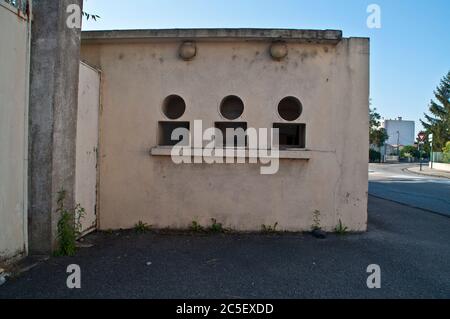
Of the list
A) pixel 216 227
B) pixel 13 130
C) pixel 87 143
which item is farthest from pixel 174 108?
pixel 13 130

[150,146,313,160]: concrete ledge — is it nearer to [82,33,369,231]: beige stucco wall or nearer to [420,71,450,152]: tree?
[82,33,369,231]: beige stucco wall

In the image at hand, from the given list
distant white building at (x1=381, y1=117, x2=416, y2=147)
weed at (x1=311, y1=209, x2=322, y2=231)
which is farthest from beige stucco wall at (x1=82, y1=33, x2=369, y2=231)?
distant white building at (x1=381, y1=117, x2=416, y2=147)

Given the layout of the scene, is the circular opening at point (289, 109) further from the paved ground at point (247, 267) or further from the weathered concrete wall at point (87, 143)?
the weathered concrete wall at point (87, 143)

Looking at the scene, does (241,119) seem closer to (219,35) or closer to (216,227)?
(219,35)

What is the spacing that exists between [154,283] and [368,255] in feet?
9.73

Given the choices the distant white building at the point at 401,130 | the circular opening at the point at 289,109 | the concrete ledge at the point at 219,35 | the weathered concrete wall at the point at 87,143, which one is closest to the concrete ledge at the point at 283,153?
the circular opening at the point at 289,109

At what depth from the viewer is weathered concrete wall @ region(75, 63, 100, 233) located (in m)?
4.85

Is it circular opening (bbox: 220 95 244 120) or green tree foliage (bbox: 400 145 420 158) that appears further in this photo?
green tree foliage (bbox: 400 145 420 158)

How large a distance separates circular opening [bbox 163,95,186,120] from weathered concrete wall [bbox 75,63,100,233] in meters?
1.20

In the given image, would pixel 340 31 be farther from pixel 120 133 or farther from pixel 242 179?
pixel 120 133

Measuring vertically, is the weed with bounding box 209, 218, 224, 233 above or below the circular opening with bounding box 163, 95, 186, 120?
below
